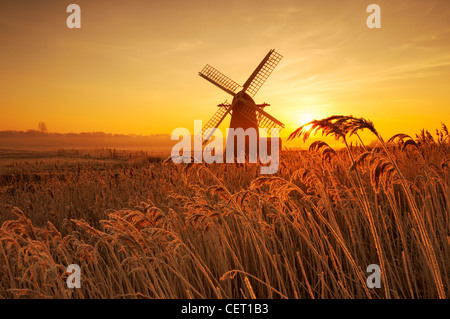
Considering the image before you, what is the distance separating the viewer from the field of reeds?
8.46 ft

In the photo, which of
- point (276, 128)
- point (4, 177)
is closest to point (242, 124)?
point (276, 128)

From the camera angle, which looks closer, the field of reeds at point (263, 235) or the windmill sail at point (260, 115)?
the field of reeds at point (263, 235)

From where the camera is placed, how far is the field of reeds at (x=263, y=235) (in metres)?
2.58

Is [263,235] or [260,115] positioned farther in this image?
[260,115]

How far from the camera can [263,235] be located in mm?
3379

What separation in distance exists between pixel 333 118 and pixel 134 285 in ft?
10.1

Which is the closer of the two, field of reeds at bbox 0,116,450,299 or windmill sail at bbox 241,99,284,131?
field of reeds at bbox 0,116,450,299
